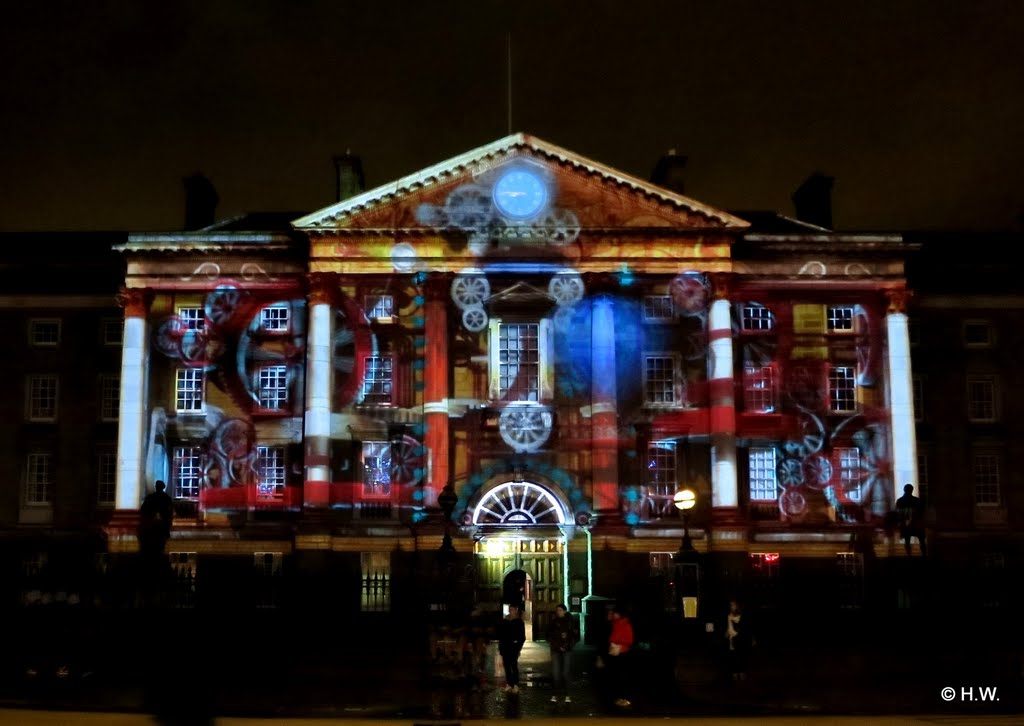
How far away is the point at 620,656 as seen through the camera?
21297 mm

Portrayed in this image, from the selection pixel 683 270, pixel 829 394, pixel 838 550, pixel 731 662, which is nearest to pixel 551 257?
pixel 683 270

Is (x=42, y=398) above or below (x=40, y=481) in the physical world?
above

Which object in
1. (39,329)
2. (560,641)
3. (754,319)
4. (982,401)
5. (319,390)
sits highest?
(39,329)

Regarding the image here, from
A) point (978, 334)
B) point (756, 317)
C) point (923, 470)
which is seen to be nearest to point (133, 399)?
point (756, 317)

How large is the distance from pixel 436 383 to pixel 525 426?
3.44 meters

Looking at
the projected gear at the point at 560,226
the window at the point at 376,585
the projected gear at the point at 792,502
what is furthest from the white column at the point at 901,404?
the window at the point at 376,585

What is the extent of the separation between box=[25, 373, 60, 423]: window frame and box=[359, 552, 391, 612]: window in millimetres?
14665

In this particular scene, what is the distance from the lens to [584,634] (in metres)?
35.5

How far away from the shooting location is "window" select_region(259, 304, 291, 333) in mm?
41062

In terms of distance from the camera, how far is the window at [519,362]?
3953cm

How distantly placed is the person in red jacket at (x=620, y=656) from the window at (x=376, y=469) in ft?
61.4

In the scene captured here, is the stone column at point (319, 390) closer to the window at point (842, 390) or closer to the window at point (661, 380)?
the window at point (661, 380)

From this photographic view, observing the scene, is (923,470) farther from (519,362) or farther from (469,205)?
(469,205)

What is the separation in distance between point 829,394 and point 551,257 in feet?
37.3
